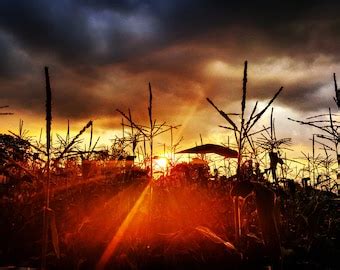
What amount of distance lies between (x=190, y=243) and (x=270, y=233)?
80 centimetres

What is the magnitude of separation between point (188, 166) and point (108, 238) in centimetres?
377

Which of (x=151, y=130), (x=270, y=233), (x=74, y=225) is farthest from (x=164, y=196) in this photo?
(x=270, y=233)

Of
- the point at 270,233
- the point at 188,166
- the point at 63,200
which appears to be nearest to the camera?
the point at 270,233

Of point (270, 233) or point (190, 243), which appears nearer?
point (270, 233)

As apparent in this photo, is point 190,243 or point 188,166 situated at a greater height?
→ point 188,166

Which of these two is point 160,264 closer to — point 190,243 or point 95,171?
point 190,243

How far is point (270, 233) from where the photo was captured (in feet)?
7.95

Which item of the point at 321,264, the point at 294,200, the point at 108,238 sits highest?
the point at 294,200

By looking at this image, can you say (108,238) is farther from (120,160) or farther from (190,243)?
(120,160)

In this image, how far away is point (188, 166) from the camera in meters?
7.71

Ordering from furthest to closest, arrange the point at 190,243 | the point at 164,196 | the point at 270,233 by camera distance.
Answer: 1. the point at 164,196
2. the point at 190,243
3. the point at 270,233

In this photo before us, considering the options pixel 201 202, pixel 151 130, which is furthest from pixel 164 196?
pixel 151 130

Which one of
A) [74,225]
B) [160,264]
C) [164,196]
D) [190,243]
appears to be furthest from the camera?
[164,196]

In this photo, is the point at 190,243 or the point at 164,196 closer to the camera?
the point at 190,243
